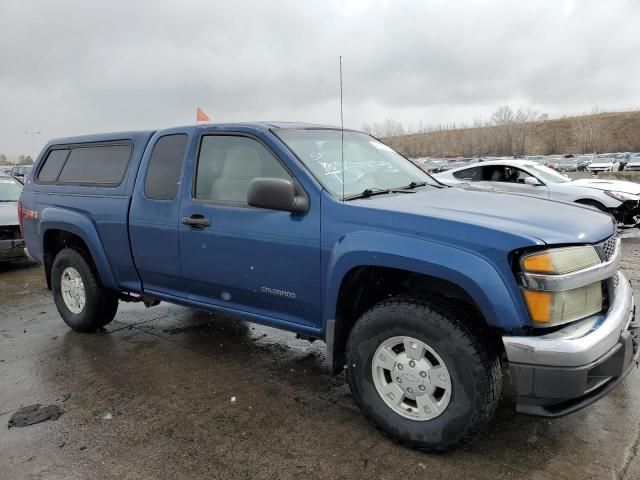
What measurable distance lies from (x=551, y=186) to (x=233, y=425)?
8716 mm

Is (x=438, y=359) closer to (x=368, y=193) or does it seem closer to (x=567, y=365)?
(x=567, y=365)

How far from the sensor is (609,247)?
116 inches

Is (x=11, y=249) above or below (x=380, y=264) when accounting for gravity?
below

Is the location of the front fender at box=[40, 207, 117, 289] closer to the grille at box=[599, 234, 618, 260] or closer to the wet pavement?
the wet pavement

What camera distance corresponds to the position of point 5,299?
6633mm

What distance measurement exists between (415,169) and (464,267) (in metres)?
1.86

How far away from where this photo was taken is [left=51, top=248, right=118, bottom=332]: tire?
4824 mm

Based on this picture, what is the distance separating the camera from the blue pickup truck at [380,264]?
2527 mm

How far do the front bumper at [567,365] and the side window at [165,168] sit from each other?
2.64m

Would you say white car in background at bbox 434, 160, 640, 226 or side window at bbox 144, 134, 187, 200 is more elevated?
side window at bbox 144, 134, 187, 200

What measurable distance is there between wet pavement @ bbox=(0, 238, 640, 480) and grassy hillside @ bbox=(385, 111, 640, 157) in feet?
277

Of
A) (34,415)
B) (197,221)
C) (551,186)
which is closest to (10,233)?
(34,415)

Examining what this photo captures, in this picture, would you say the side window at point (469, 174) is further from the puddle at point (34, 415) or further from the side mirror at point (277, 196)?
the puddle at point (34, 415)

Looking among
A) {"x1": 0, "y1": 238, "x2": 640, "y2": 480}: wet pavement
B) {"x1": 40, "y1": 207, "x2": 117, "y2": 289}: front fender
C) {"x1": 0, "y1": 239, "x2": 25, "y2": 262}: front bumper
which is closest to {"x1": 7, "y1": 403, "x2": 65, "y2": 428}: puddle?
{"x1": 0, "y1": 238, "x2": 640, "y2": 480}: wet pavement
